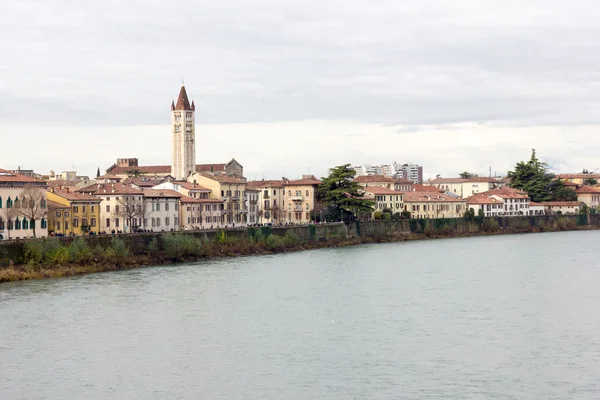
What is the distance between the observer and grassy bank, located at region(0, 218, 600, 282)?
51.2m

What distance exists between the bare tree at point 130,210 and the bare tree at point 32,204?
41.2ft

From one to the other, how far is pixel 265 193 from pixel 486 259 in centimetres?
4260

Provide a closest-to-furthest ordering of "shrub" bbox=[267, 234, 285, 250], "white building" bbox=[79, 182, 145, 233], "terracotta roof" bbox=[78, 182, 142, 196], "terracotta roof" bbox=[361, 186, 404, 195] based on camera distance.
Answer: "shrub" bbox=[267, 234, 285, 250] < "white building" bbox=[79, 182, 145, 233] < "terracotta roof" bbox=[78, 182, 142, 196] < "terracotta roof" bbox=[361, 186, 404, 195]

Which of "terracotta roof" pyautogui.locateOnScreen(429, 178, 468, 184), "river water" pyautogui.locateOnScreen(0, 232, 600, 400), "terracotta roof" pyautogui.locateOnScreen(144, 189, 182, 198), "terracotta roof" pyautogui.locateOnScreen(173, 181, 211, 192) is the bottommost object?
"river water" pyautogui.locateOnScreen(0, 232, 600, 400)

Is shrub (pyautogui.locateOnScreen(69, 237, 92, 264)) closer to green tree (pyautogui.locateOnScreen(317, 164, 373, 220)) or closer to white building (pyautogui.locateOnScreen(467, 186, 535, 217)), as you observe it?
green tree (pyautogui.locateOnScreen(317, 164, 373, 220))

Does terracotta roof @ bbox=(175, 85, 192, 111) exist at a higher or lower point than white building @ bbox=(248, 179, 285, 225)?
higher

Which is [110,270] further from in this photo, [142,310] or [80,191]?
[80,191]

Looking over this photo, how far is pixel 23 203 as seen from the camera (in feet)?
195

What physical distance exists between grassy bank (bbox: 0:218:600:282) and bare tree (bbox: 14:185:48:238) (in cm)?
526

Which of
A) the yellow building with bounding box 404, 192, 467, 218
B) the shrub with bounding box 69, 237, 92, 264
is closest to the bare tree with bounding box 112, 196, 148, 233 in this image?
the shrub with bounding box 69, 237, 92, 264

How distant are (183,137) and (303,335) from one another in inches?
3877

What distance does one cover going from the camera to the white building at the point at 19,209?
192 ft

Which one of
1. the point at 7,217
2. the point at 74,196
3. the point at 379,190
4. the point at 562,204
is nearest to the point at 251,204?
the point at 379,190

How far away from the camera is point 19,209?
59.5m
